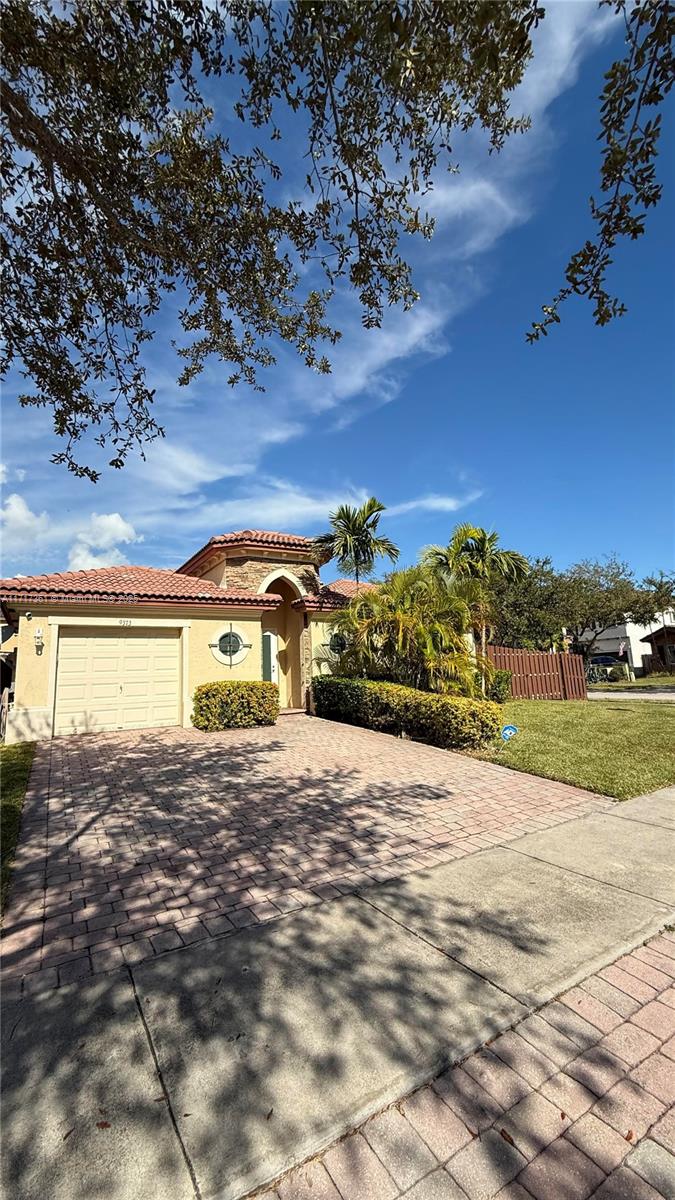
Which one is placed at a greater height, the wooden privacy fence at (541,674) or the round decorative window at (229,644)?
the round decorative window at (229,644)

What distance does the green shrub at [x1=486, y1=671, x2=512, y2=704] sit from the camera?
1969 cm

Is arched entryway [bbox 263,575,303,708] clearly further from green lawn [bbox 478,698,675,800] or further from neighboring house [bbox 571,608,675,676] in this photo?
neighboring house [bbox 571,608,675,676]

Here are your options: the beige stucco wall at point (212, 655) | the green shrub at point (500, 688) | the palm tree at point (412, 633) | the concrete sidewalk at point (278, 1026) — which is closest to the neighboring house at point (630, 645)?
the green shrub at point (500, 688)

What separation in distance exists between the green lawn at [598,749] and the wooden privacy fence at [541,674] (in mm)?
5601

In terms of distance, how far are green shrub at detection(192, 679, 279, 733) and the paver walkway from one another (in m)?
11.4

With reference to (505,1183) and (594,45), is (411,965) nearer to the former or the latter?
(505,1183)

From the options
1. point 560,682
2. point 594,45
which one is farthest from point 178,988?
point 560,682

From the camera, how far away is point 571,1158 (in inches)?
81.4

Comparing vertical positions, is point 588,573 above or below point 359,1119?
above

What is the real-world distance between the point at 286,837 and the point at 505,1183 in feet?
12.9

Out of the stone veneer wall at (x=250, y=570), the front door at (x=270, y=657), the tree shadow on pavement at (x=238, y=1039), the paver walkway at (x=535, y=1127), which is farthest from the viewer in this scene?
the front door at (x=270, y=657)

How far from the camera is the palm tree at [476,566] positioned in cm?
1439

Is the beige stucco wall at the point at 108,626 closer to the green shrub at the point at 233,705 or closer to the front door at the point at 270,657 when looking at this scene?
the green shrub at the point at 233,705

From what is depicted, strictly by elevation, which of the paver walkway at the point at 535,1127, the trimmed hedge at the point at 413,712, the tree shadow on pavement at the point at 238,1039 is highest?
the trimmed hedge at the point at 413,712
